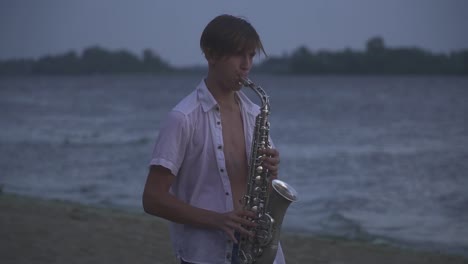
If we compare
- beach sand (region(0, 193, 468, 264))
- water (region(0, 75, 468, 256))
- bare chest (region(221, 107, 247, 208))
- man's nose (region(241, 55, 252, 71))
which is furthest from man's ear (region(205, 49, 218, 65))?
water (region(0, 75, 468, 256))

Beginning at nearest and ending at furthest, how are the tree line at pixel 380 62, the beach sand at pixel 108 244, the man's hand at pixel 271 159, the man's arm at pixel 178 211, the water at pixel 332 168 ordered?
the man's arm at pixel 178 211 → the man's hand at pixel 271 159 → the beach sand at pixel 108 244 → the water at pixel 332 168 → the tree line at pixel 380 62

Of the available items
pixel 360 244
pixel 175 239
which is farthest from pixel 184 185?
pixel 360 244

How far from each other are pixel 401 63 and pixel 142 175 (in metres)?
74.6

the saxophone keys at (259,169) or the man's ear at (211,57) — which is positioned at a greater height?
the man's ear at (211,57)

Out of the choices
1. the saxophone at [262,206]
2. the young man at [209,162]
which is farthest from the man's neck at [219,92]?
the saxophone at [262,206]

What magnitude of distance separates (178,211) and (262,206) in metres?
0.38

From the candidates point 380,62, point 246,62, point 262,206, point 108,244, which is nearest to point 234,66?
point 246,62

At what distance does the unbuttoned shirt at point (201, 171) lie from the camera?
2.86 m

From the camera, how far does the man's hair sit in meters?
2.84

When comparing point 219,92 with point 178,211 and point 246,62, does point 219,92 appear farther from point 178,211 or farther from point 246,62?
point 178,211

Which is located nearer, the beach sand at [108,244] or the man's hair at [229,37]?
the man's hair at [229,37]

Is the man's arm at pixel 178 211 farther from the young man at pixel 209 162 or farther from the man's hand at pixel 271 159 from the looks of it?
the man's hand at pixel 271 159

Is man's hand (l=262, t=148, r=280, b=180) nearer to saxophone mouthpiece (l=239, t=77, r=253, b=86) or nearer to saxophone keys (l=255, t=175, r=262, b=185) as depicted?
saxophone keys (l=255, t=175, r=262, b=185)

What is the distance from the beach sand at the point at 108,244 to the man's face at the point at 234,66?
13.7ft
